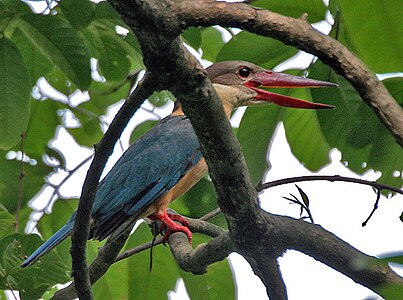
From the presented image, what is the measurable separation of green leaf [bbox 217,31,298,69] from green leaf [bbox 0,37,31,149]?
0.72 m

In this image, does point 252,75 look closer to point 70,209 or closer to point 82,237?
point 70,209

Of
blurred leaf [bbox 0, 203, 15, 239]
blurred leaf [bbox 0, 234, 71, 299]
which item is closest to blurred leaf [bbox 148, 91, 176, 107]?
blurred leaf [bbox 0, 203, 15, 239]

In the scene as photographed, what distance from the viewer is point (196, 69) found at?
209 cm

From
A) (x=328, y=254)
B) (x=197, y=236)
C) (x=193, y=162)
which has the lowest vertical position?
(x=328, y=254)

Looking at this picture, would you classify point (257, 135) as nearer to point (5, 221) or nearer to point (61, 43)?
point (61, 43)

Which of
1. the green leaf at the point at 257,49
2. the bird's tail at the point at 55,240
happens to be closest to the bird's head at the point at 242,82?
the green leaf at the point at 257,49

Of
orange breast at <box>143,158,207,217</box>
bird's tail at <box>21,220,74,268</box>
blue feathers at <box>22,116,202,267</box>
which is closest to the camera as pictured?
bird's tail at <box>21,220,74,268</box>

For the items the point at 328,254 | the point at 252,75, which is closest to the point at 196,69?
the point at 328,254

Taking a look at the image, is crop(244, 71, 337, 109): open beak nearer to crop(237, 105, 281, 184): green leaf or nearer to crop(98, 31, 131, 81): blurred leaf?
crop(237, 105, 281, 184): green leaf

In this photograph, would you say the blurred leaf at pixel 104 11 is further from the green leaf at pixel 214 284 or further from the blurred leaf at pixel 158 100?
the blurred leaf at pixel 158 100

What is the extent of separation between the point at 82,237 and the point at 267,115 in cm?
101

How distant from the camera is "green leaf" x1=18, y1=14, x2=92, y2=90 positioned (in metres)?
2.88

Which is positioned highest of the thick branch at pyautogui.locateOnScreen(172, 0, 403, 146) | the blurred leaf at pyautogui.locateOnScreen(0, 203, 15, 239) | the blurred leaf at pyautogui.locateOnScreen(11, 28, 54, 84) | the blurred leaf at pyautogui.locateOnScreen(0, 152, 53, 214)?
the blurred leaf at pyautogui.locateOnScreen(11, 28, 54, 84)

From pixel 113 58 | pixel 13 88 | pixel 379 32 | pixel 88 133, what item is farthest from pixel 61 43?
pixel 88 133
